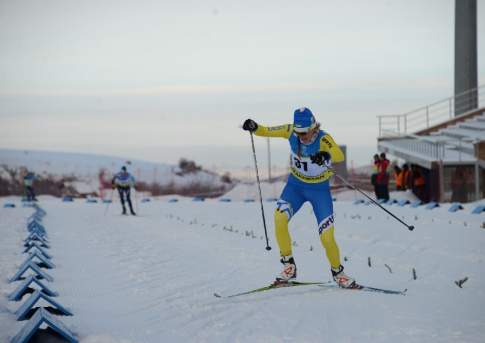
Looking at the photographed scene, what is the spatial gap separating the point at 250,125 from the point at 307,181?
A: 0.96 m

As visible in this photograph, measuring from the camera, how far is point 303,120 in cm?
836

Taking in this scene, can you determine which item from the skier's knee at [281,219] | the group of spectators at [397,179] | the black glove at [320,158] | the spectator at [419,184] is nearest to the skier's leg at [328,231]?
the skier's knee at [281,219]

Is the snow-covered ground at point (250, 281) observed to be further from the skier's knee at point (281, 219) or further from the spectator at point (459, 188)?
the spectator at point (459, 188)

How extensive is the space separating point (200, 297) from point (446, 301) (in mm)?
2706

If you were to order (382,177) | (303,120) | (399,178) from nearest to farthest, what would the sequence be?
(303,120) < (382,177) < (399,178)

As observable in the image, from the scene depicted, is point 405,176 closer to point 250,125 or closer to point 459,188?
point 459,188

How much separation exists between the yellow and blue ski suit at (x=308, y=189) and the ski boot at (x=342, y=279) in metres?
0.07

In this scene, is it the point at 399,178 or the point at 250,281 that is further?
the point at 399,178

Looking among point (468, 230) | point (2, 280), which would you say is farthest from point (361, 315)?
point (468, 230)

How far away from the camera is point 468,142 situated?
1248 inches

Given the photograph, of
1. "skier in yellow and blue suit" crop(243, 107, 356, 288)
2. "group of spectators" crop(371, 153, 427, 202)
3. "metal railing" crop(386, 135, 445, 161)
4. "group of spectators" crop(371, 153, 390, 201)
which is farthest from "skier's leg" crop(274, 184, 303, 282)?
"metal railing" crop(386, 135, 445, 161)

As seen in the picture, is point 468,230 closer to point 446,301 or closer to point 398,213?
point 398,213

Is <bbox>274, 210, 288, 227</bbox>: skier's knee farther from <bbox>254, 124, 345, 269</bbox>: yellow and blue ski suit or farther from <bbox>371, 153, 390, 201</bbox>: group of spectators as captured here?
<bbox>371, 153, 390, 201</bbox>: group of spectators

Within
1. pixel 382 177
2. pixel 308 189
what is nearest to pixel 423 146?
pixel 382 177
